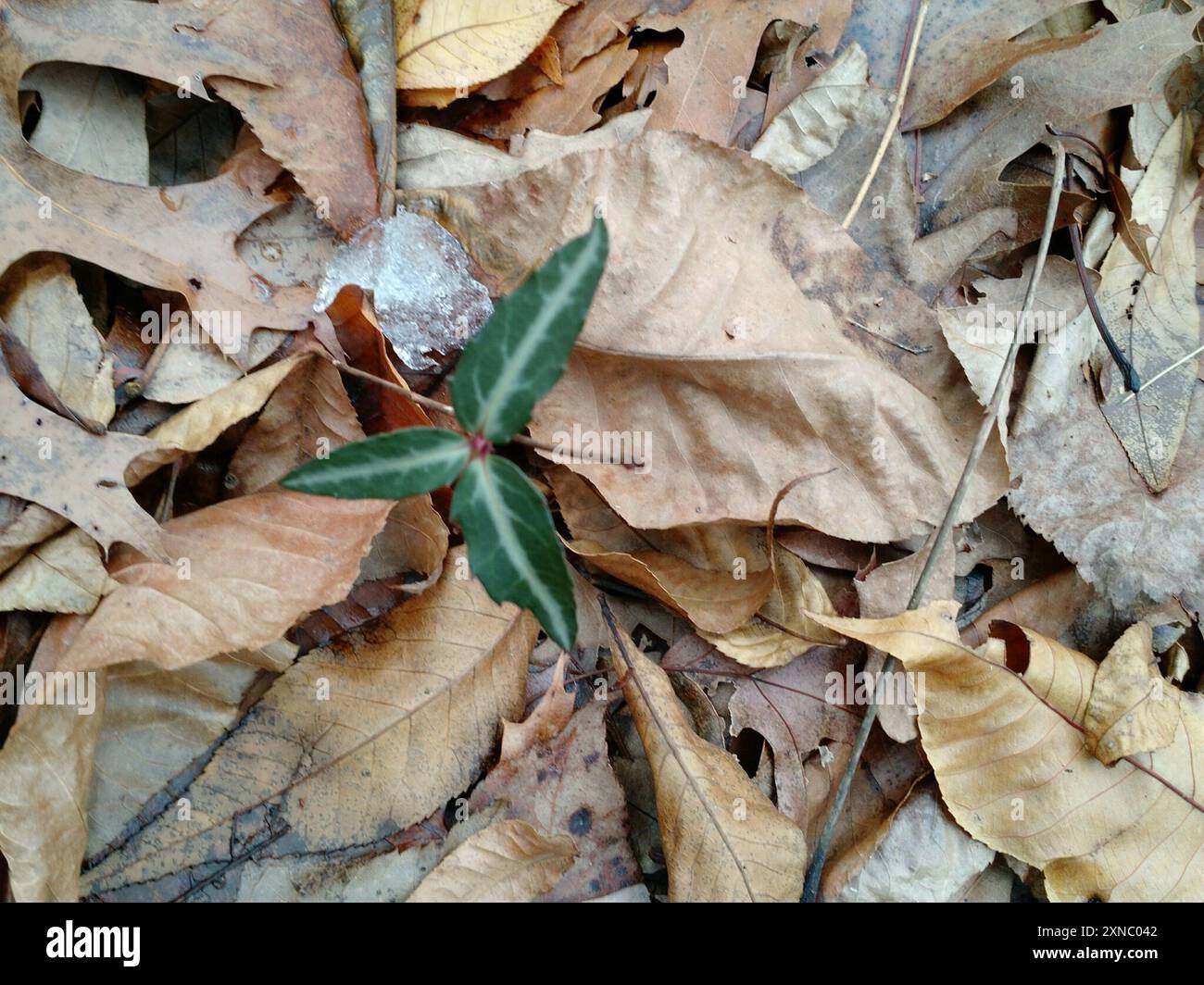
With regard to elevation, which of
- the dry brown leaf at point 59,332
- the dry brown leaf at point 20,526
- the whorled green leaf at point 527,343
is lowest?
the dry brown leaf at point 20,526

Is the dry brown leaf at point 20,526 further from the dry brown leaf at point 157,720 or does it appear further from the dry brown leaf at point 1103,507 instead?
the dry brown leaf at point 1103,507

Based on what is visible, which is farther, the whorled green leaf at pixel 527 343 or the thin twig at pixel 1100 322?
the thin twig at pixel 1100 322

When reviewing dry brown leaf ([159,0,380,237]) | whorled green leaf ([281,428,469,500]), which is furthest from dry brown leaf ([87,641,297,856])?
dry brown leaf ([159,0,380,237])

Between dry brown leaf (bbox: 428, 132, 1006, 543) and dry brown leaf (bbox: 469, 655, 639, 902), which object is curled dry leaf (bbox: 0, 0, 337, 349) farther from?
dry brown leaf (bbox: 469, 655, 639, 902)

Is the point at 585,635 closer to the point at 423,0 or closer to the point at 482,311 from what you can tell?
the point at 482,311

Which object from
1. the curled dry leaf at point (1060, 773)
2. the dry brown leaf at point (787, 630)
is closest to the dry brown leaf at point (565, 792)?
the dry brown leaf at point (787, 630)
